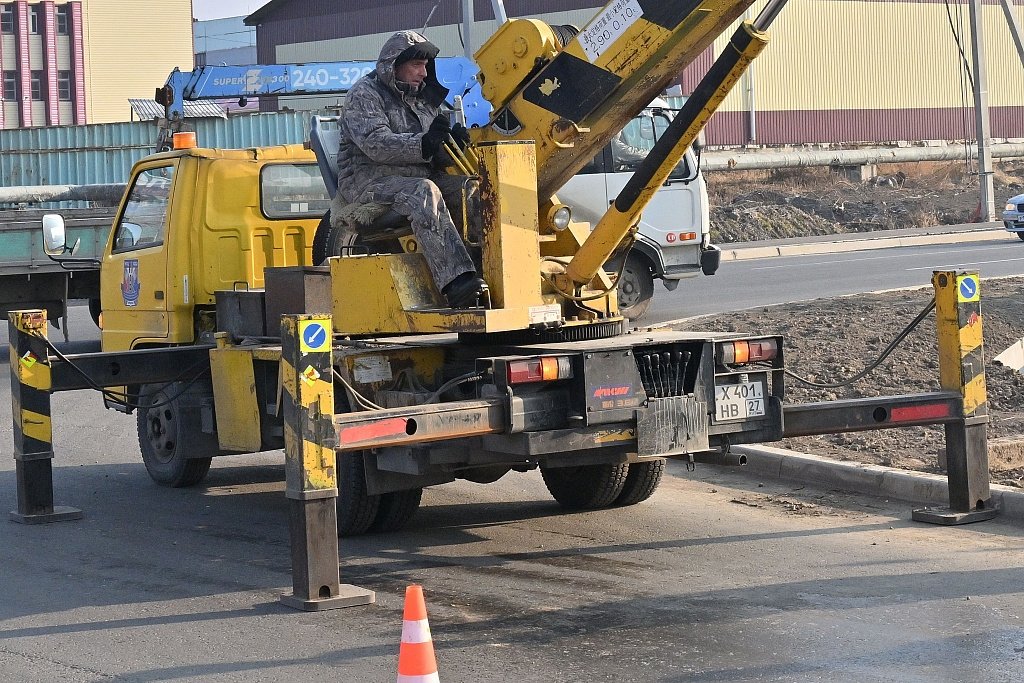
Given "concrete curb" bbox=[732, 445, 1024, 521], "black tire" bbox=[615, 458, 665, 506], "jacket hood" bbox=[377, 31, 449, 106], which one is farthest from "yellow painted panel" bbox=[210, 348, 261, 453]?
"concrete curb" bbox=[732, 445, 1024, 521]

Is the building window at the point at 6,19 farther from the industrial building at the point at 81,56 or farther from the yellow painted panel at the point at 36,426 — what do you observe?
the yellow painted panel at the point at 36,426

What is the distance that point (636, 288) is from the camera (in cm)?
1755

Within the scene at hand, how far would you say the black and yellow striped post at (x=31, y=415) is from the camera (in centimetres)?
874

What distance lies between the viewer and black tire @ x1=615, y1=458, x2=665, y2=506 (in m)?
8.71

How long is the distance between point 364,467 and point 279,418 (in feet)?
2.52

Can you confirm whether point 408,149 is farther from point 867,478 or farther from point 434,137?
point 867,478

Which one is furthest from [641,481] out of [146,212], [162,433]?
[146,212]

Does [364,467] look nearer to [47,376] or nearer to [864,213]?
[47,376]

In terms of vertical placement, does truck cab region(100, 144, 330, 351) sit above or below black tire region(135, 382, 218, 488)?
above

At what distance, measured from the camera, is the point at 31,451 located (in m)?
8.81

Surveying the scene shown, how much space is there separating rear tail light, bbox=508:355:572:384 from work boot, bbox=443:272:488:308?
1.72ft

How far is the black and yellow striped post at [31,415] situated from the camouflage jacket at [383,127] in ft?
7.33

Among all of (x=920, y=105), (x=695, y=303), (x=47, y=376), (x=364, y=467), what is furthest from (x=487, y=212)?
(x=920, y=105)

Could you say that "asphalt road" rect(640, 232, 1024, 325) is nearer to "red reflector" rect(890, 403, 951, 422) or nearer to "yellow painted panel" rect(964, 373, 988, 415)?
"yellow painted panel" rect(964, 373, 988, 415)
